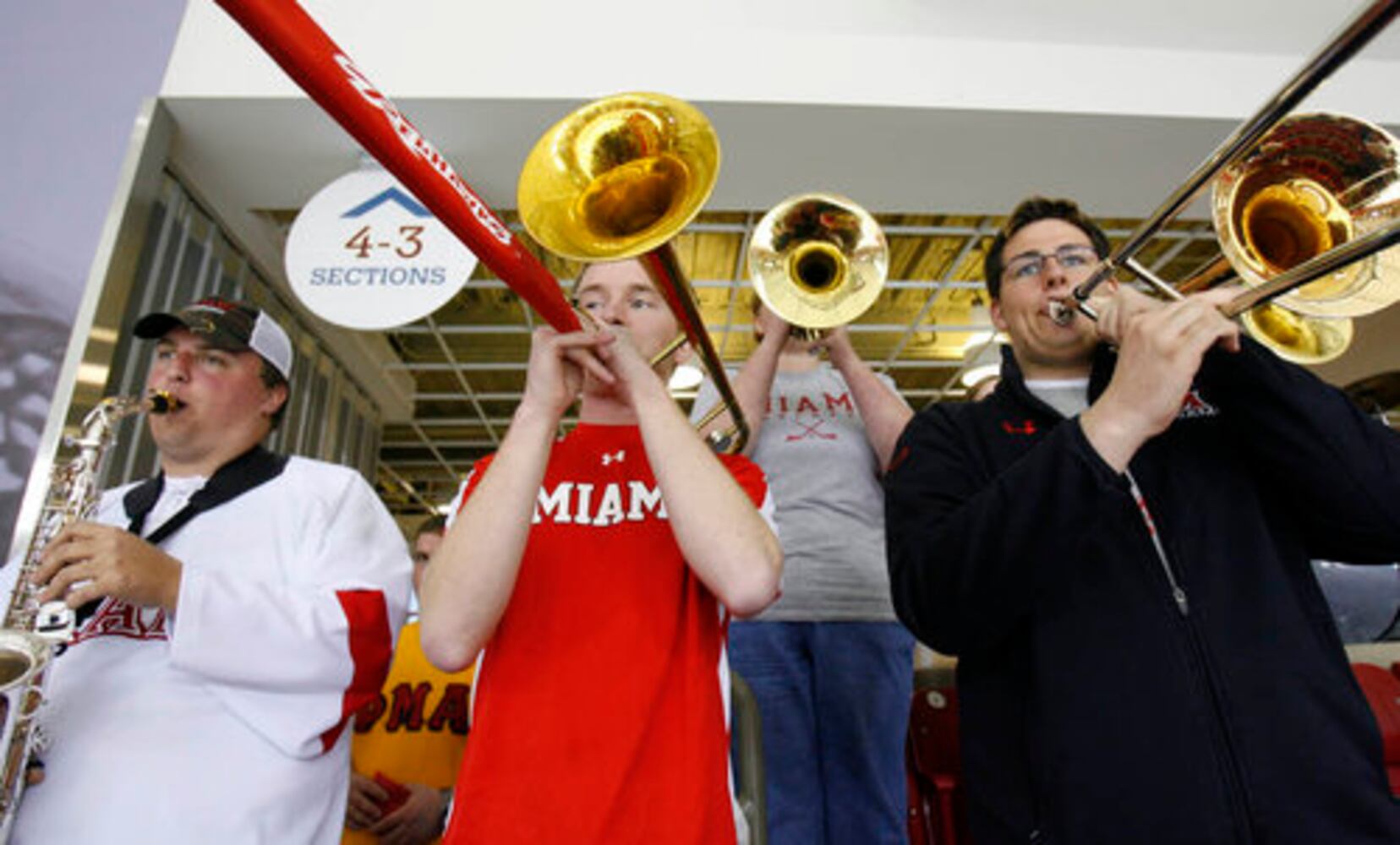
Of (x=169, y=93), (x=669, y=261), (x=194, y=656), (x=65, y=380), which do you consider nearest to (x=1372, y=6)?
(x=669, y=261)

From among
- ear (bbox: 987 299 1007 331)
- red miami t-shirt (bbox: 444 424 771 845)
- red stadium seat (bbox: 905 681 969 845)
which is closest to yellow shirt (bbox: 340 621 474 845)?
red miami t-shirt (bbox: 444 424 771 845)

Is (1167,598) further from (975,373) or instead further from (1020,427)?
(975,373)

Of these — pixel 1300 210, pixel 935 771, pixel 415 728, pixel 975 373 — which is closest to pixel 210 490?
pixel 415 728

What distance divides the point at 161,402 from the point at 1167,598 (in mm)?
2157

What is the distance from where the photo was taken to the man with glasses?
106 cm

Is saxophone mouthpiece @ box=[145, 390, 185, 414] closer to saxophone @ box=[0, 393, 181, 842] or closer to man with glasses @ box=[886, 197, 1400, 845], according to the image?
saxophone @ box=[0, 393, 181, 842]

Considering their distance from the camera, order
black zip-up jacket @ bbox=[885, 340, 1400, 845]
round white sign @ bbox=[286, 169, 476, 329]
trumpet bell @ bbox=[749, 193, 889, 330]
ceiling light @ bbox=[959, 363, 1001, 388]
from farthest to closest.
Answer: ceiling light @ bbox=[959, 363, 1001, 388] → round white sign @ bbox=[286, 169, 476, 329] → trumpet bell @ bbox=[749, 193, 889, 330] → black zip-up jacket @ bbox=[885, 340, 1400, 845]

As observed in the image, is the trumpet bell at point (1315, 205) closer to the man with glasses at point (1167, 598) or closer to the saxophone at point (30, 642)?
the man with glasses at point (1167, 598)

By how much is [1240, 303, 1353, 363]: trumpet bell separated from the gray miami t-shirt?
0.96 meters

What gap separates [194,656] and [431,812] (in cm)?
95

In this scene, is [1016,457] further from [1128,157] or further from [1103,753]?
[1128,157]

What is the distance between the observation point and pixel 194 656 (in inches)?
57.6

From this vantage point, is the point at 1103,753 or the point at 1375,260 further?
the point at 1375,260

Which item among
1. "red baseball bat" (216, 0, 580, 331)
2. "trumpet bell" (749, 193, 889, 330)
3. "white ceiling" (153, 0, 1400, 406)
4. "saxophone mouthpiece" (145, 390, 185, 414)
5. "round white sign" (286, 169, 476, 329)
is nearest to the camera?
"red baseball bat" (216, 0, 580, 331)
